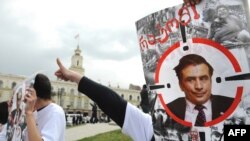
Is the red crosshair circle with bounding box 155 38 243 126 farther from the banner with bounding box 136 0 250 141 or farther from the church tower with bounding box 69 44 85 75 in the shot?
the church tower with bounding box 69 44 85 75

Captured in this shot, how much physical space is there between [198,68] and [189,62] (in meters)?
0.05

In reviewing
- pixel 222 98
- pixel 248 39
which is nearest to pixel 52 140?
pixel 222 98

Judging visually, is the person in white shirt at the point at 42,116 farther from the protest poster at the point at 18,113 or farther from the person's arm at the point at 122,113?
the person's arm at the point at 122,113

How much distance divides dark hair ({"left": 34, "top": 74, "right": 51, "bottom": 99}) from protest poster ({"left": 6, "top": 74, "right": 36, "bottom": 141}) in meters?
0.07

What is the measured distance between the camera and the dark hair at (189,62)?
1.54m

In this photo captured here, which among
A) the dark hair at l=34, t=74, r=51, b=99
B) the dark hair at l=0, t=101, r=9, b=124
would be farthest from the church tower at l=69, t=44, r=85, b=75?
the dark hair at l=34, t=74, r=51, b=99

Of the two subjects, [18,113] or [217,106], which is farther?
[18,113]

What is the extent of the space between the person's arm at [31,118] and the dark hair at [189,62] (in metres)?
1.17

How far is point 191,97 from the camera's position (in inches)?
61.9

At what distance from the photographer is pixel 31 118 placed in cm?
241

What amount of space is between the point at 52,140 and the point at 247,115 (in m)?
1.45

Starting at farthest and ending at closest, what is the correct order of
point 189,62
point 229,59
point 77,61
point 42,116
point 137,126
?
1. point 77,61
2. point 42,116
3. point 137,126
4. point 189,62
5. point 229,59

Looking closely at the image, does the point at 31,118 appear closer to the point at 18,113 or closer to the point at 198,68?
the point at 18,113

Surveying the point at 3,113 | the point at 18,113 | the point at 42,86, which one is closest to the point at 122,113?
the point at 42,86
